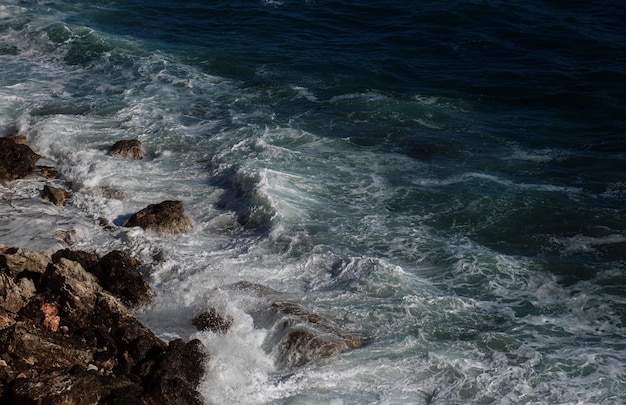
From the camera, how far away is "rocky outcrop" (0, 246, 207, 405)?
40.6 ft

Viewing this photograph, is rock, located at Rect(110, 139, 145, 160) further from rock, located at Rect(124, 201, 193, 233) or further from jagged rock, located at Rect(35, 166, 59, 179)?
rock, located at Rect(124, 201, 193, 233)

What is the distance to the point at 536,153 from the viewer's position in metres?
24.3

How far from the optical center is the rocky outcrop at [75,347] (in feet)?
40.6

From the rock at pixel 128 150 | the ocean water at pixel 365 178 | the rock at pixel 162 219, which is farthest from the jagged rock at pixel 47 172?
the rock at pixel 162 219

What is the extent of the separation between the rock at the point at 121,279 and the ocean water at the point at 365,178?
0.46 metres

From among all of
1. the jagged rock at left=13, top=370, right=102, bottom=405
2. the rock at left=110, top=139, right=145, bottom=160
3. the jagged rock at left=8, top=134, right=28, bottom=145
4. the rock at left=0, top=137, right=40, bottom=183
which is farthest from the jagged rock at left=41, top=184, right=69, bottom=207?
the jagged rock at left=13, top=370, right=102, bottom=405

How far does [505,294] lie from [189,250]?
7292 mm

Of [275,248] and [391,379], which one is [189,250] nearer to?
[275,248]

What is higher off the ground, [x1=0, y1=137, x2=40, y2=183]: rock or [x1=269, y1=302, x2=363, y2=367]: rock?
[x1=0, y1=137, x2=40, y2=183]: rock

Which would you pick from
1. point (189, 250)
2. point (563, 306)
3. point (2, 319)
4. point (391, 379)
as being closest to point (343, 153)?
point (189, 250)

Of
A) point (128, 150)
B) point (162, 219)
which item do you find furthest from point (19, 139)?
point (162, 219)

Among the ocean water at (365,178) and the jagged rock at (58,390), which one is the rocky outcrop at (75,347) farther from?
the ocean water at (365,178)

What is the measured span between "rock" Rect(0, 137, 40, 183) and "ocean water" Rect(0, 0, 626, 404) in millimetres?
609

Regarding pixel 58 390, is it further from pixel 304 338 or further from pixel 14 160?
pixel 14 160
